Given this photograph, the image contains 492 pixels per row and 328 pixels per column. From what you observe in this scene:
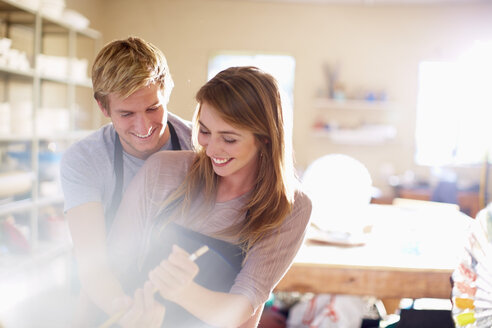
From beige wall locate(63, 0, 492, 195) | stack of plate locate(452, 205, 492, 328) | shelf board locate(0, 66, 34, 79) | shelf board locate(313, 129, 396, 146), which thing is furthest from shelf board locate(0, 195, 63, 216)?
shelf board locate(313, 129, 396, 146)

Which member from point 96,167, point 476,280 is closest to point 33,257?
point 96,167

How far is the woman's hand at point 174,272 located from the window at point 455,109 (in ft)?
13.5

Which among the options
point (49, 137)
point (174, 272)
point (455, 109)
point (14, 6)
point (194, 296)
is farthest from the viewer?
point (455, 109)

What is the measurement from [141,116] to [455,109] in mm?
4048

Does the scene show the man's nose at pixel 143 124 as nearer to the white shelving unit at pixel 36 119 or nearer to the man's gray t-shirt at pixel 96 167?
the man's gray t-shirt at pixel 96 167

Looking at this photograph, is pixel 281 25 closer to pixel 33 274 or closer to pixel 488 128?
pixel 488 128

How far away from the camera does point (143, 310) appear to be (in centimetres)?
Result: 66

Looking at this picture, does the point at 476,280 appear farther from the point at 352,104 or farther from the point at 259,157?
the point at 352,104

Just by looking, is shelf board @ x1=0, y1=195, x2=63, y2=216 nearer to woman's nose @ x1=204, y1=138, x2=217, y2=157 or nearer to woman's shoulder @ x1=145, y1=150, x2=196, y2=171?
woman's shoulder @ x1=145, y1=150, x2=196, y2=171

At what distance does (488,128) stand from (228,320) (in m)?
4.03

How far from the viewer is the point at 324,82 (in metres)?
4.38

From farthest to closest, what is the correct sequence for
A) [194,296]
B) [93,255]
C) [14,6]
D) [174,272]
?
[14,6] → [93,255] → [194,296] → [174,272]

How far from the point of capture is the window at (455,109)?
4.18 m

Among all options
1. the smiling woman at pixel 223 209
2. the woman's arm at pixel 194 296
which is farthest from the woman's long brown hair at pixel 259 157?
the woman's arm at pixel 194 296
